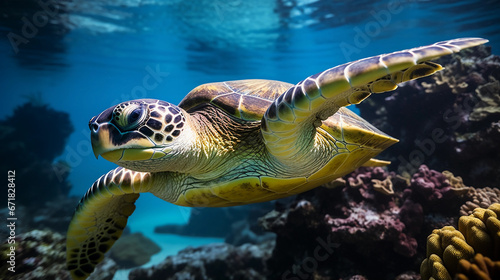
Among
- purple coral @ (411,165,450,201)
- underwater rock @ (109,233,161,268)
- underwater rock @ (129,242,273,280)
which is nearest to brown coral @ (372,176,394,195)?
purple coral @ (411,165,450,201)

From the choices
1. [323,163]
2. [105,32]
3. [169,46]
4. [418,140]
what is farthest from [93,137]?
[169,46]

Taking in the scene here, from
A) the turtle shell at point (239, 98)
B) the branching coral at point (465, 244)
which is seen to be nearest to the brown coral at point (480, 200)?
the branching coral at point (465, 244)

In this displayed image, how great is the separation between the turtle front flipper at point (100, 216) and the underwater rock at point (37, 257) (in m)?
0.38

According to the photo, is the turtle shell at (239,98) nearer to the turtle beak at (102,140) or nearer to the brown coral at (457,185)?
the turtle beak at (102,140)

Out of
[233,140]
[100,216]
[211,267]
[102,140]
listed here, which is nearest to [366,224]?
[233,140]

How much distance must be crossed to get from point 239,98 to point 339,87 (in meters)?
1.07

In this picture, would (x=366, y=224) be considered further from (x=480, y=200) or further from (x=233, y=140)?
(x=233, y=140)

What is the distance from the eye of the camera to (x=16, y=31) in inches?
439

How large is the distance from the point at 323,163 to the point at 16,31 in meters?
15.8

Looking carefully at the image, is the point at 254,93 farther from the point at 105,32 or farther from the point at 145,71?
the point at 145,71

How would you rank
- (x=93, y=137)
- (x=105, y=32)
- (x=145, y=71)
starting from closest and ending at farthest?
(x=93, y=137), (x=105, y=32), (x=145, y=71)

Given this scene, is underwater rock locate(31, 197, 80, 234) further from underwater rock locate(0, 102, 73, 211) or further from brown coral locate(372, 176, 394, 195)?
brown coral locate(372, 176, 394, 195)

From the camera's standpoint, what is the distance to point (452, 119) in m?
3.90

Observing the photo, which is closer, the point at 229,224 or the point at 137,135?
the point at 137,135
